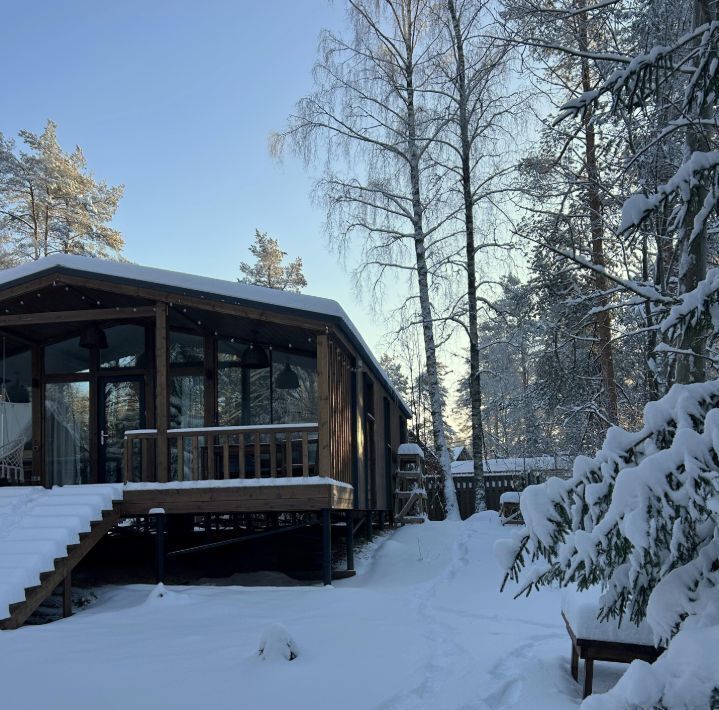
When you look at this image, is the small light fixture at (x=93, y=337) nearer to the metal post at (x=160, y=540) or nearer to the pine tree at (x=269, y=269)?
the metal post at (x=160, y=540)

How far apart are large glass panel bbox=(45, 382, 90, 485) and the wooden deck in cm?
250

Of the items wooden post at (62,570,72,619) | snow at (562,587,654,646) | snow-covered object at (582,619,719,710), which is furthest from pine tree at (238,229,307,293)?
snow-covered object at (582,619,719,710)

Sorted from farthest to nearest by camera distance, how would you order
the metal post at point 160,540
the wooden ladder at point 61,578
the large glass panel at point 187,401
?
the large glass panel at point 187,401
the metal post at point 160,540
the wooden ladder at point 61,578

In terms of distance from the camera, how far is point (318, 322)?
8508mm

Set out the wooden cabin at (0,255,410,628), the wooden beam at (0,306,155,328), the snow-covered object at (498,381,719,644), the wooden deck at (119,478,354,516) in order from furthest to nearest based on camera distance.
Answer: the wooden cabin at (0,255,410,628), the wooden beam at (0,306,155,328), the wooden deck at (119,478,354,516), the snow-covered object at (498,381,719,644)

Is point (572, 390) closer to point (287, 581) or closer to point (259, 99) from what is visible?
point (287, 581)

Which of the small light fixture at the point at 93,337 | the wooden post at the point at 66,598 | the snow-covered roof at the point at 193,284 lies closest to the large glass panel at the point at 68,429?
the small light fixture at the point at 93,337

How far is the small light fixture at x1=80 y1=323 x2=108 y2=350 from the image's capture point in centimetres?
1042

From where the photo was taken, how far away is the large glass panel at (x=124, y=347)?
10.8 meters

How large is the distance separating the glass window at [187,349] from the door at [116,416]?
578 mm

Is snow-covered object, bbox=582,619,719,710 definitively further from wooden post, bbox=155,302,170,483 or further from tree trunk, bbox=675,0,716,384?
wooden post, bbox=155,302,170,483

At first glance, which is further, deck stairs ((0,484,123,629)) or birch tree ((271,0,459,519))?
birch tree ((271,0,459,519))

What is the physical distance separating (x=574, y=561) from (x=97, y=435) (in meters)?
9.08

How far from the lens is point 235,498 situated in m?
8.50
